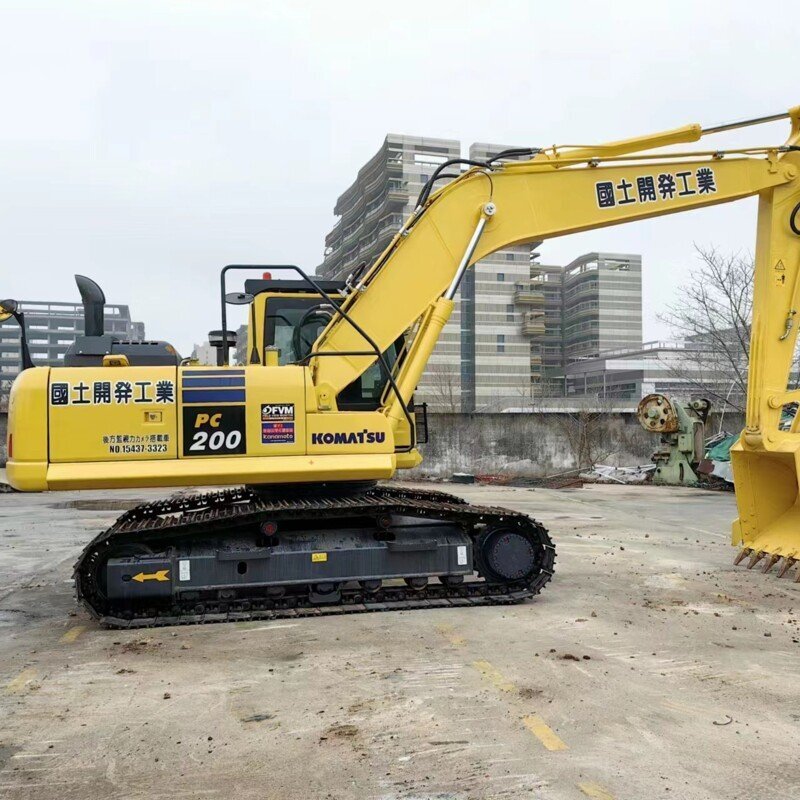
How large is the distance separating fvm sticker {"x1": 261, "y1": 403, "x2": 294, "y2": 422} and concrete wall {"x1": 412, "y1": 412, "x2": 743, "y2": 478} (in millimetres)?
17820

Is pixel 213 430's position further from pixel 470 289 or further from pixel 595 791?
pixel 470 289

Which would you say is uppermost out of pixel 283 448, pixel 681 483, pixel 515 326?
pixel 515 326

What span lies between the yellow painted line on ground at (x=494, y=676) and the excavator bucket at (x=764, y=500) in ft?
15.0

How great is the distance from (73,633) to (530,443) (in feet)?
64.7

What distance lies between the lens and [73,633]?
6363 millimetres

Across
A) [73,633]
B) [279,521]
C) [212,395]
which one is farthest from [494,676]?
[73,633]

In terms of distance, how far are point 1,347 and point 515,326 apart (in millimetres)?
61901

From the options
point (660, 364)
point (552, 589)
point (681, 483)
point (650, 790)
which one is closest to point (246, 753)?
point (650, 790)

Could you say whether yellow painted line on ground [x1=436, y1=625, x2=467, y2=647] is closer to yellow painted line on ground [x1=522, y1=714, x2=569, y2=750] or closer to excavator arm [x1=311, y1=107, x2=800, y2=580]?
yellow painted line on ground [x1=522, y1=714, x2=569, y2=750]

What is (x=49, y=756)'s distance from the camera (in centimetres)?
397

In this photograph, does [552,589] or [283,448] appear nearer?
[283,448]

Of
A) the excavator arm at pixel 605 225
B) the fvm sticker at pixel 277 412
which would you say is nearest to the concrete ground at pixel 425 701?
the excavator arm at pixel 605 225

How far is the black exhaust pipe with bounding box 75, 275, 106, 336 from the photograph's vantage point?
691cm

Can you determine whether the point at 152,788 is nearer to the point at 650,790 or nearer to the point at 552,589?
the point at 650,790
